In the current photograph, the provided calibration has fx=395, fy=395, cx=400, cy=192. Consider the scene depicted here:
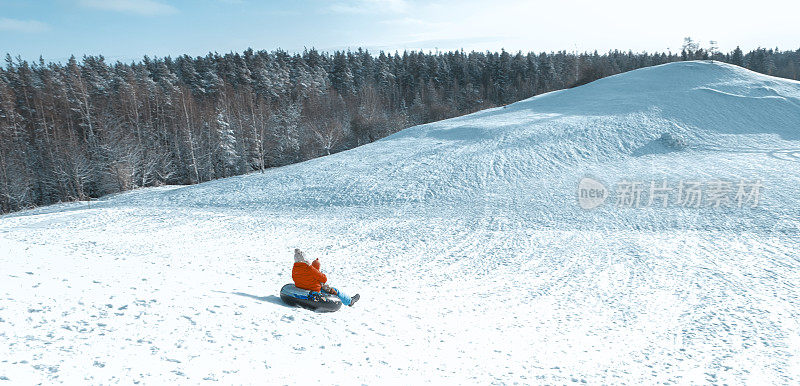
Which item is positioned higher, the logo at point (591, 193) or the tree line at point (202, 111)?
the tree line at point (202, 111)

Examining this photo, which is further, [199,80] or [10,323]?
[199,80]

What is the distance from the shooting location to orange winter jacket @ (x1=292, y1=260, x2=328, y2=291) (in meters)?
11.2

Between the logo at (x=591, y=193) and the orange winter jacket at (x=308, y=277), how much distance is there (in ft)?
69.4

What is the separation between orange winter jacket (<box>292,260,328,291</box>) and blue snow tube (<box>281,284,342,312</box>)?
17 centimetres

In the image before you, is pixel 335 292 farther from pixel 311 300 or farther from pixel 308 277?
pixel 308 277

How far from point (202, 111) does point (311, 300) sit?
211 ft

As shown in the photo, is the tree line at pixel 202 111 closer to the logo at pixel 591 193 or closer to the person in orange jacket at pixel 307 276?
the logo at pixel 591 193

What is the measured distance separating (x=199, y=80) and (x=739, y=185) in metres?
92.3

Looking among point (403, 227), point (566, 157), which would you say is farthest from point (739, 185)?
point (403, 227)

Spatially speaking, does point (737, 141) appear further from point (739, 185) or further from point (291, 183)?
point (291, 183)

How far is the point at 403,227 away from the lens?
78.7 feet

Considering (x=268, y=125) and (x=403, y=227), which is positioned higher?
(x=268, y=125)

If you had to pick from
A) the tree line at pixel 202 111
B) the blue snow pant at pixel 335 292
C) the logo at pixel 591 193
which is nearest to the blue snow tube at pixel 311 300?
the blue snow pant at pixel 335 292

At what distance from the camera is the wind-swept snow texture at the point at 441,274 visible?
320 inches
